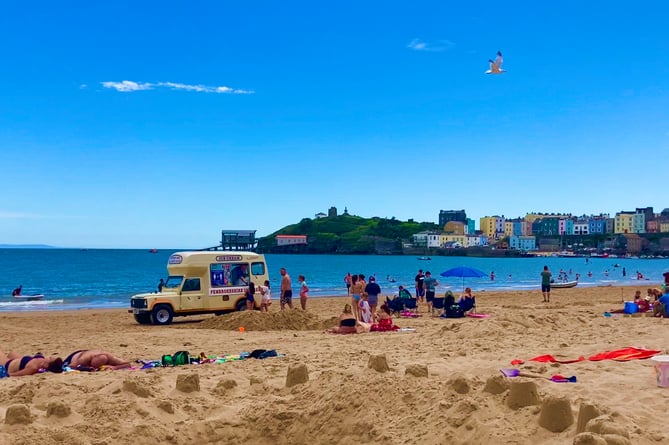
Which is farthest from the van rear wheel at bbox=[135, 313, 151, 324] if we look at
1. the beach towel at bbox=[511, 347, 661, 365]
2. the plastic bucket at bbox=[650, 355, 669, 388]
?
the plastic bucket at bbox=[650, 355, 669, 388]

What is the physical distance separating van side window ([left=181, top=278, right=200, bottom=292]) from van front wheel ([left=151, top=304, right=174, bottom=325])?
0.78 metres

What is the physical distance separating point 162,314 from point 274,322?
445cm

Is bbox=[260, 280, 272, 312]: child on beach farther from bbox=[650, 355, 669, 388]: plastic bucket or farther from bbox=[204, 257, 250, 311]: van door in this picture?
bbox=[650, 355, 669, 388]: plastic bucket

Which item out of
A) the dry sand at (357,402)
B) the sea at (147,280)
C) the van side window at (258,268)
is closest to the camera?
the dry sand at (357,402)

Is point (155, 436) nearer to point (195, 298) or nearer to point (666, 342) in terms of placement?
point (666, 342)

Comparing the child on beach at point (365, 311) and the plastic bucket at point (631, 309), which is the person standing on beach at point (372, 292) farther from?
the plastic bucket at point (631, 309)

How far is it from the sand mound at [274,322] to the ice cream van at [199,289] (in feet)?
6.49

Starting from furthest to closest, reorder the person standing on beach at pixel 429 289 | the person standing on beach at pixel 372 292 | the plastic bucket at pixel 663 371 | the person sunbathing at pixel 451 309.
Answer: the person standing on beach at pixel 429 289, the person sunbathing at pixel 451 309, the person standing on beach at pixel 372 292, the plastic bucket at pixel 663 371

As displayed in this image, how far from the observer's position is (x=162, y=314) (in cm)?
1952

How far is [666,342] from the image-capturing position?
11.3 m

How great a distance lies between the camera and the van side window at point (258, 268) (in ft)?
68.0

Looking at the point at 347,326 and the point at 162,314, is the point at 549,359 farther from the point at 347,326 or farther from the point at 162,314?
the point at 162,314

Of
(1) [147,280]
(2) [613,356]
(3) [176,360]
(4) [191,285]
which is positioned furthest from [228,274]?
(1) [147,280]

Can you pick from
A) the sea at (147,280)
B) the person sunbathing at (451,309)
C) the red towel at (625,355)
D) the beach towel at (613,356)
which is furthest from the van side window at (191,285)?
the red towel at (625,355)
